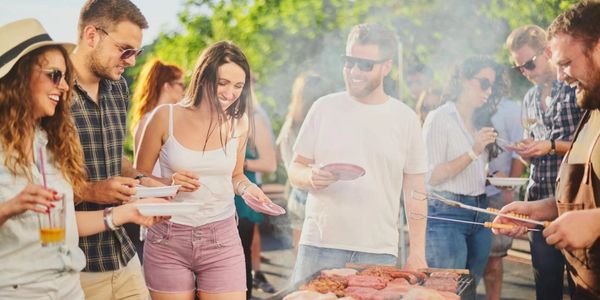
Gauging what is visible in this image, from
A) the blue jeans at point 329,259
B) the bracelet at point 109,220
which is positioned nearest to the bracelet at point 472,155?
the blue jeans at point 329,259

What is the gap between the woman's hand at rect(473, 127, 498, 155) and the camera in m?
4.39

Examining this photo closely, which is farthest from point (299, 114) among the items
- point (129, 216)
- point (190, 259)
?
point (129, 216)

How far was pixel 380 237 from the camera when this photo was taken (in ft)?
12.1

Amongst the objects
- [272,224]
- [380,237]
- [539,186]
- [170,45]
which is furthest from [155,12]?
[272,224]

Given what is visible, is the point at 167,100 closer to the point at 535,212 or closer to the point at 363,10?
the point at 535,212

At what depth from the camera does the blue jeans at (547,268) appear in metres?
4.38

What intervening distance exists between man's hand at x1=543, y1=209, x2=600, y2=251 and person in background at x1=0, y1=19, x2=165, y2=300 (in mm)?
1679

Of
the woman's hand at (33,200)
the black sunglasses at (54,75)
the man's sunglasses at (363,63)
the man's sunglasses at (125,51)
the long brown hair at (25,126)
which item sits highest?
the man's sunglasses at (125,51)

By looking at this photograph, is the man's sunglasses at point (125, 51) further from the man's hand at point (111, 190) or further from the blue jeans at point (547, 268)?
the blue jeans at point (547, 268)

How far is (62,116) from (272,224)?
6.30 m

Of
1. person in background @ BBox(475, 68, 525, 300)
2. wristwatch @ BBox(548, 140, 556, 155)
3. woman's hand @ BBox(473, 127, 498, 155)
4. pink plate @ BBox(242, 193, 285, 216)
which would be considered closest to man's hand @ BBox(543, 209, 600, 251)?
pink plate @ BBox(242, 193, 285, 216)

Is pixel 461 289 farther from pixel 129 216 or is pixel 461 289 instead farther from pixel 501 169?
pixel 501 169

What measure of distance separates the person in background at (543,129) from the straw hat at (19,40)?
8.49ft

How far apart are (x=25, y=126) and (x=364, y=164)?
161 centimetres
